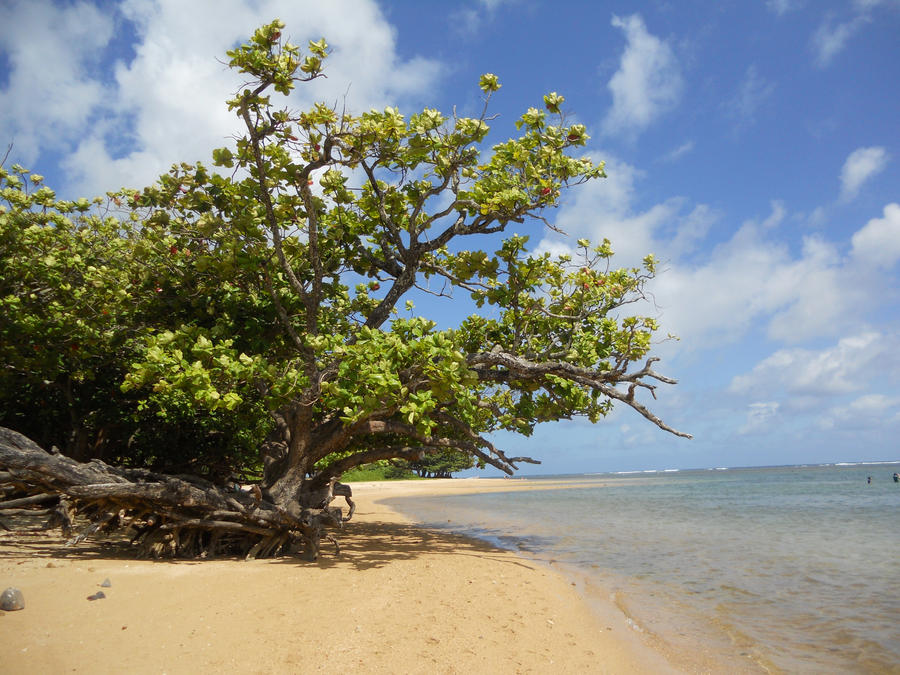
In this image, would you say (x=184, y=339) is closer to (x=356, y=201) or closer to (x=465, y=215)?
(x=356, y=201)

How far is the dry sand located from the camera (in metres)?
4.46

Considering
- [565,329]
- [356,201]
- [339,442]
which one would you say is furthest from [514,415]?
[356,201]

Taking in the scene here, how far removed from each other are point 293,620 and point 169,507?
3584mm

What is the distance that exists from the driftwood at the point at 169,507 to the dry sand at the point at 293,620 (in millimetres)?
518

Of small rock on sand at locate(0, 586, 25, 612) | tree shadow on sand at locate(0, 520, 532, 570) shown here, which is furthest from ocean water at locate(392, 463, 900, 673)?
small rock on sand at locate(0, 586, 25, 612)

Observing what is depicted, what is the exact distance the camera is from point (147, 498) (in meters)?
7.60

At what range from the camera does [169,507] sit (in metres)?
7.89

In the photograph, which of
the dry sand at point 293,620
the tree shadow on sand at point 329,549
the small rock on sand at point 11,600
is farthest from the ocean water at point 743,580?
the small rock on sand at point 11,600

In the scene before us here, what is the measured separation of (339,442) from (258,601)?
12.4 ft

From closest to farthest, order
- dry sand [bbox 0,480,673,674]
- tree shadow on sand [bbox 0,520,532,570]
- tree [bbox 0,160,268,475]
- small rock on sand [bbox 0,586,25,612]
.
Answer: dry sand [bbox 0,480,673,674], small rock on sand [bbox 0,586,25,612], tree shadow on sand [bbox 0,520,532,570], tree [bbox 0,160,268,475]

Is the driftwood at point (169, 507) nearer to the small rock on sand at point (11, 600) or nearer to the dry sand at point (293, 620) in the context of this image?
the dry sand at point (293, 620)

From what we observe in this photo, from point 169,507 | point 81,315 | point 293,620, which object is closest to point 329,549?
point 169,507

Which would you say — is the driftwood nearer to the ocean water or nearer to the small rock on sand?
the small rock on sand

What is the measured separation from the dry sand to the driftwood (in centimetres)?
52
